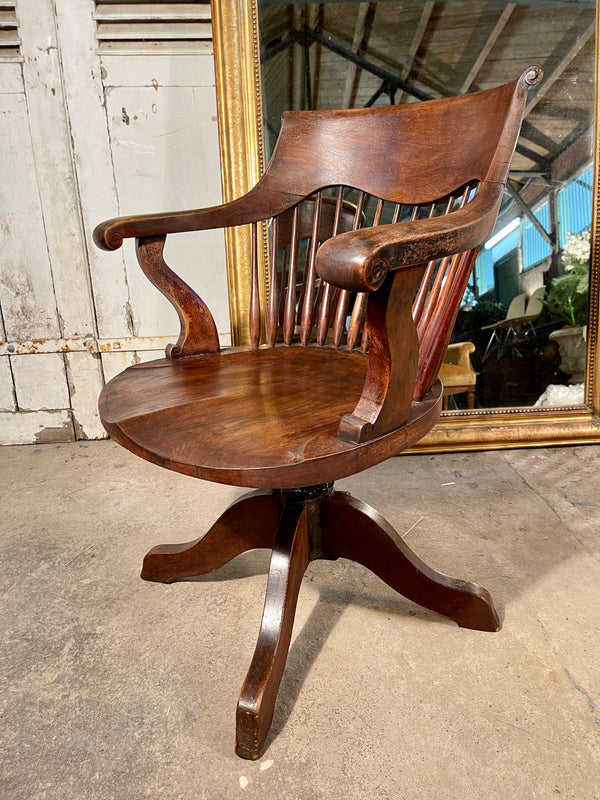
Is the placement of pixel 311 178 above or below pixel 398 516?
above

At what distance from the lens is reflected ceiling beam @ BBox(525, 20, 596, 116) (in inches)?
70.2

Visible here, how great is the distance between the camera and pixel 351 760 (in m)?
0.92

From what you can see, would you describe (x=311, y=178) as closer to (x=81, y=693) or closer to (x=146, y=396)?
(x=146, y=396)

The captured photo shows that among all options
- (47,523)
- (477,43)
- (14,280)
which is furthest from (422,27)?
(47,523)

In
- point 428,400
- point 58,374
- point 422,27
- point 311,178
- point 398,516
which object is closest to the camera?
point 428,400

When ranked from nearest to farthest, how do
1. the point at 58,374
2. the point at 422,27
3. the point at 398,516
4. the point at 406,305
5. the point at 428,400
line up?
the point at 406,305
the point at 428,400
the point at 398,516
the point at 422,27
the point at 58,374

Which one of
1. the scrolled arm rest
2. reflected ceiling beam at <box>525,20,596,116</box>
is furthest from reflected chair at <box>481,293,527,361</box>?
the scrolled arm rest

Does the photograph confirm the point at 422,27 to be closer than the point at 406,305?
No

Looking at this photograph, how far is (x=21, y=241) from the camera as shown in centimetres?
208

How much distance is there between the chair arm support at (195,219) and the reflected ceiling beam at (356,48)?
25.1 inches

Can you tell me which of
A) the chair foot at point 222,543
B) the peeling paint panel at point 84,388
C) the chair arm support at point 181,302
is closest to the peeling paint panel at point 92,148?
the peeling paint panel at point 84,388

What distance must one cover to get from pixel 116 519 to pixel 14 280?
3.19ft

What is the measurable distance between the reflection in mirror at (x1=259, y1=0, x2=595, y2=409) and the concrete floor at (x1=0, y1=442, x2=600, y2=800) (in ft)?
1.44

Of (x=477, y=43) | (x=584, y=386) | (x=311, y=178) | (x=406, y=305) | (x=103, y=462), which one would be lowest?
(x=103, y=462)
